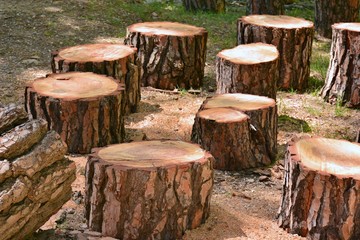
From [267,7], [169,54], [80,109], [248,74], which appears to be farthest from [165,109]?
[267,7]

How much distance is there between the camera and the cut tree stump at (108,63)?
5.75 meters

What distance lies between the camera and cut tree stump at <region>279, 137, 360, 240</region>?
3656 mm

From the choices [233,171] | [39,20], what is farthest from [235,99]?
[39,20]

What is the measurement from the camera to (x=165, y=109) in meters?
6.23

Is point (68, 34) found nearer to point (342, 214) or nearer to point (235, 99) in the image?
point (235, 99)

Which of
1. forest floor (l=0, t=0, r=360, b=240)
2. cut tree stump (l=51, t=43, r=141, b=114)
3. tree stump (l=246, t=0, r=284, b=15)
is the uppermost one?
cut tree stump (l=51, t=43, r=141, b=114)

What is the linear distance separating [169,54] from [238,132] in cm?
196

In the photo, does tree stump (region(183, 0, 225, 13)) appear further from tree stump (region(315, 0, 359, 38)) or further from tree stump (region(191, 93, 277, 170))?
tree stump (region(191, 93, 277, 170))

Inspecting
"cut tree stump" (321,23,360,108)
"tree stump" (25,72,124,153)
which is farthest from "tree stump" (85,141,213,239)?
"cut tree stump" (321,23,360,108)

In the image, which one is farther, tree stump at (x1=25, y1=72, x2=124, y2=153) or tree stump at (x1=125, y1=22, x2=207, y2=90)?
tree stump at (x1=125, y1=22, x2=207, y2=90)

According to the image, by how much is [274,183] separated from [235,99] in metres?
0.79

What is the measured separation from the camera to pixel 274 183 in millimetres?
4832

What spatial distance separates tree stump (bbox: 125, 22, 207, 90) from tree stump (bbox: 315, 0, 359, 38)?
2.86 metres

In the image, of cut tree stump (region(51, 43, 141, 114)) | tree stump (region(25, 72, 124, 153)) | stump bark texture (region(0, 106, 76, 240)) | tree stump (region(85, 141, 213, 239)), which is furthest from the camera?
cut tree stump (region(51, 43, 141, 114))
